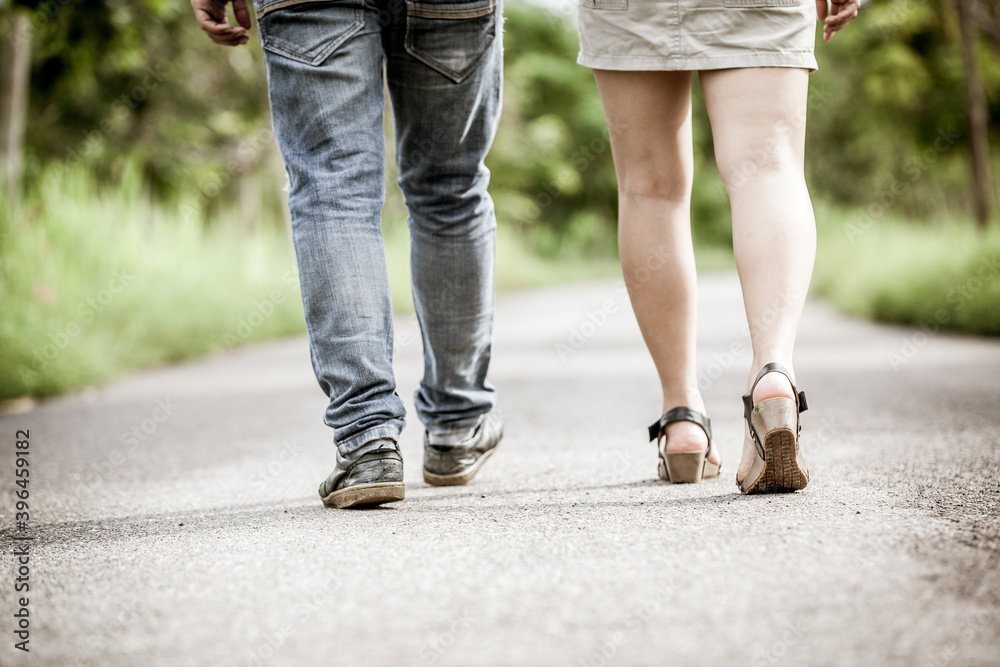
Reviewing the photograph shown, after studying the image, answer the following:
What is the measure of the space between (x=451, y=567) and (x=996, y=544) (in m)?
0.82

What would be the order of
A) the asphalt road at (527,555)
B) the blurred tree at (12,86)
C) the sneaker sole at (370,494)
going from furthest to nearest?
1. the blurred tree at (12,86)
2. the sneaker sole at (370,494)
3. the asphalt road at (527,555)

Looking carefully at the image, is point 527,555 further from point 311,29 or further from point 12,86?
point 12,86

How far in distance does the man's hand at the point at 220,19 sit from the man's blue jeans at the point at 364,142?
17cm

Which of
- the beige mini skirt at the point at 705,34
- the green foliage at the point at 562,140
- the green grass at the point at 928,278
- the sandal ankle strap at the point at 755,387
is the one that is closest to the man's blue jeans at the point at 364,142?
the beige mini skirt at the point at 705,34

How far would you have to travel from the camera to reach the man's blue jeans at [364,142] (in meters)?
1.97

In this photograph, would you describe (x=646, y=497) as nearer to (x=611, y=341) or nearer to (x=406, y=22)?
(x=406, y=22)

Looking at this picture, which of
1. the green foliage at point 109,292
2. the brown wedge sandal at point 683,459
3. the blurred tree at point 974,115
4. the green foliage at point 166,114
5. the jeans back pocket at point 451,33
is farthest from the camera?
the green foliage at point 166,114

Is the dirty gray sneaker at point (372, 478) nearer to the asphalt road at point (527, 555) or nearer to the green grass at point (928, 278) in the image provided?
the asphalt road at point (527, 555)

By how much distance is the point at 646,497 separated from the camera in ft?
6.54

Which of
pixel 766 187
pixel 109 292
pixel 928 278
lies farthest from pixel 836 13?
pixel 928 278

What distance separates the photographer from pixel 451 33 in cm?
211

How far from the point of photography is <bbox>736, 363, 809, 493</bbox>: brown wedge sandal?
184 cm

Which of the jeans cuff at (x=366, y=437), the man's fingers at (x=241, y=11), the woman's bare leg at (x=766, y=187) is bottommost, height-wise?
the jeans cuff at (x=366, y=437)

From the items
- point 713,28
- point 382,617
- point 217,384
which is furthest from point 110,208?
point 382,617
